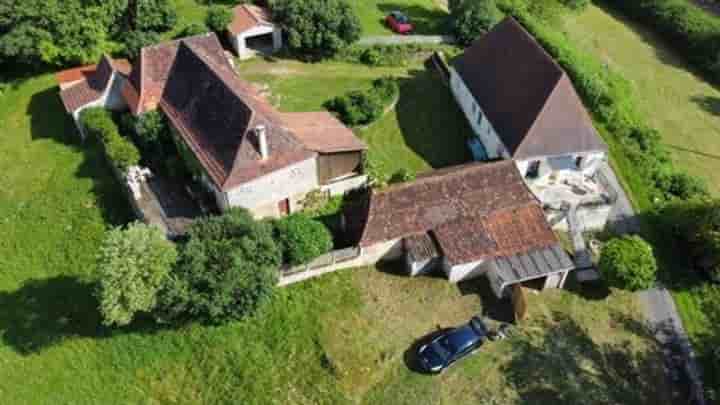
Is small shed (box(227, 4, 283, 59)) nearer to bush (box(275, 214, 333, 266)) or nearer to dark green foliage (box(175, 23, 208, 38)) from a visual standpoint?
dark green foliage (box(175, 23, 208, 38))

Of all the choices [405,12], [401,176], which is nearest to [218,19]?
[405,12]

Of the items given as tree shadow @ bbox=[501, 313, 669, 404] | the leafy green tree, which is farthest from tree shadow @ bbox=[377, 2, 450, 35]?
the leafy green tree

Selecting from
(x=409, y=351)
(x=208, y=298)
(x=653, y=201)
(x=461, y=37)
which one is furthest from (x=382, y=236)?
(x=461, y=37)

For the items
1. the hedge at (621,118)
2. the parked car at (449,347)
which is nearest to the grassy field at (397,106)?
the hedge at (621,118)

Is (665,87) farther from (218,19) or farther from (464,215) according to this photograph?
(218,19)

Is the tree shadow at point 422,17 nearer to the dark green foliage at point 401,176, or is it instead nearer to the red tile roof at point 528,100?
the red tile roof at point 528,100

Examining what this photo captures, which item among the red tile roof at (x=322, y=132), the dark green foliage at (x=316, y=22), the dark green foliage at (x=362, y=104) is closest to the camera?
the red tile roof at (x=322, y=132)

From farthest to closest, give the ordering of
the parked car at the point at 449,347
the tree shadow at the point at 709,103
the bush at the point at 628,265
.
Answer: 1. the tree shadow at the point at 709,103
2. the bush at the point at 628,265
3. the parked car at the point at 449,347
